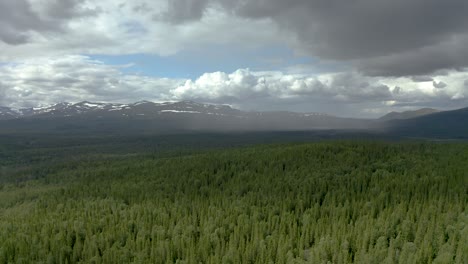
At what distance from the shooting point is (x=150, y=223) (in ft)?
→ 431

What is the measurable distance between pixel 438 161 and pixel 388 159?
23.4m

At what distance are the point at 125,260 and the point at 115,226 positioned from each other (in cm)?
2835

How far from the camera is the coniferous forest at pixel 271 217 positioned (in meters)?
87.9

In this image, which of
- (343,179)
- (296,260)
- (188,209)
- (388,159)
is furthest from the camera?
(388,159)

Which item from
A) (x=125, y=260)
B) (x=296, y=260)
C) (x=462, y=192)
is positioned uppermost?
(x=462, y=192)

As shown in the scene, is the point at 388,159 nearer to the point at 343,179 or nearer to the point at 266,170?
the point at 343,179

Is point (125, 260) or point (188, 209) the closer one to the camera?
point (125, 260)

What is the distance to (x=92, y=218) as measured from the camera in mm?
139875

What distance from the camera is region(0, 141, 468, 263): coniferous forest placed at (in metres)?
87.9

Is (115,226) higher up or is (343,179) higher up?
(343,179)

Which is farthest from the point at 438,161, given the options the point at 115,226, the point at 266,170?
the point at 115,226

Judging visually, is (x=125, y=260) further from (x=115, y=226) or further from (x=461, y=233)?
(x=461, y=233)

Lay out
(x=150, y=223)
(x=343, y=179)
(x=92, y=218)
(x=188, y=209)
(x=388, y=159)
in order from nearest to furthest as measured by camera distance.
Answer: (x=150, y=223) < (x=92, y=218) < (x=188, y=209) < (x=343, y=179) < (x=388, y=159)

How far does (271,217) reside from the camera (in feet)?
422
